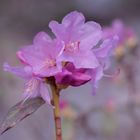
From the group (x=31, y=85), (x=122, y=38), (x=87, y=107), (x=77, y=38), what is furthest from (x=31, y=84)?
(x=87, y=107)

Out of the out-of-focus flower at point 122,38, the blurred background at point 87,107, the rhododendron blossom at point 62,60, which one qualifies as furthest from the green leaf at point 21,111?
the out-of-focus flower at point 122,38

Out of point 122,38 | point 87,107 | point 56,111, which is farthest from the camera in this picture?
point 87,107

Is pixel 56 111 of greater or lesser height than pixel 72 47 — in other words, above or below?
below

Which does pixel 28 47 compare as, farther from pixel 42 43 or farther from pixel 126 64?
pixel 126 64

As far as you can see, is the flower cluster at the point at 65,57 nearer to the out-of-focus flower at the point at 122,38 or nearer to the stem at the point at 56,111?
the stem at the point at 56,111

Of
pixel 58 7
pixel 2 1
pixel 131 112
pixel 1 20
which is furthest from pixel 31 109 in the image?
pixel 58 7

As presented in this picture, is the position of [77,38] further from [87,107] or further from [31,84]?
[87,107]
